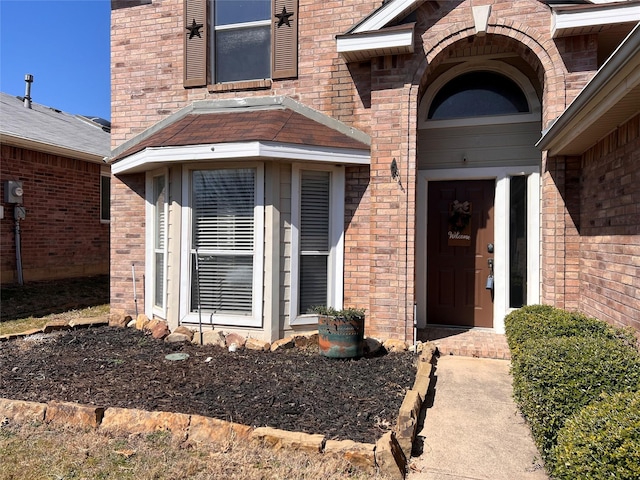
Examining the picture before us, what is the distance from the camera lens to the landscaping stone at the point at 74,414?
135 inches

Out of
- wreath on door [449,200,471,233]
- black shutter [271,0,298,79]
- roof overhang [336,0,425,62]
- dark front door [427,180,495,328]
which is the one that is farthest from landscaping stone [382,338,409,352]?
black shutter [271,0,298,79]

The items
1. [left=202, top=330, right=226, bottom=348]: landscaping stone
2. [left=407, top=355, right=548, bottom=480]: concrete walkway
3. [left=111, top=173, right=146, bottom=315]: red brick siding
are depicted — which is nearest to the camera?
[left=407, top=355, right=548, bottom=480]: concrete walkway

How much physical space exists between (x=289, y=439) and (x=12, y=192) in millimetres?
9362

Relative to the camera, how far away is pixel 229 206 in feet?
18.7

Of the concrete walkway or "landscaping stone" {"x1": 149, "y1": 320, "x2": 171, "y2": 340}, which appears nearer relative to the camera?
the concrete walkway

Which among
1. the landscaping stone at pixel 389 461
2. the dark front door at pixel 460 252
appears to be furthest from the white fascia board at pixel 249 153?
the landscaping stone at pixel 389 461

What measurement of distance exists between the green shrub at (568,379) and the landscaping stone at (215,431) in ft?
6.51

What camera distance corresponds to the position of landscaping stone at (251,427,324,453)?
2.96 metres

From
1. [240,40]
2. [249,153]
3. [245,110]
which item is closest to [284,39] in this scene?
[240,40]

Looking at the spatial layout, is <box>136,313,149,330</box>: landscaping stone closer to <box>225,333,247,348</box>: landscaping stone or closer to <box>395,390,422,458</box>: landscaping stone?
<box>225,333,247,348</box>: landscaping stone

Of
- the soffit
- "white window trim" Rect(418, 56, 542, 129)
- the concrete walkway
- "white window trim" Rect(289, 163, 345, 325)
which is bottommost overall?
the concrete walkway

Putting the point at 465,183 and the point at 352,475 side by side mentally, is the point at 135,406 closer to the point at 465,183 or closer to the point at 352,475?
the point at 352,475

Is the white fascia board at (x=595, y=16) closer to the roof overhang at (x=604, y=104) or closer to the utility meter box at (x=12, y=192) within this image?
the roof overhang at (x=604, y=104)

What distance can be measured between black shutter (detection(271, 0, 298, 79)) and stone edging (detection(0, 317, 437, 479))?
4580 millimetres
